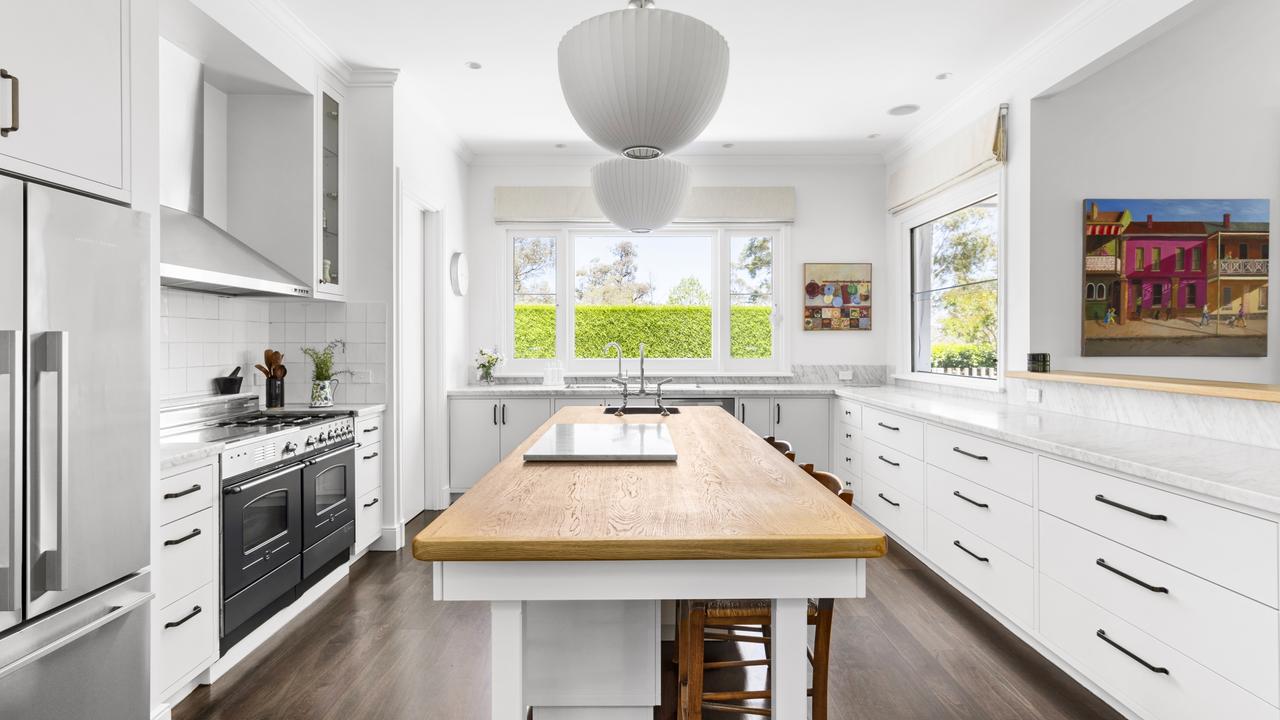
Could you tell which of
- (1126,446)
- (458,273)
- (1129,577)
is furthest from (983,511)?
(458,273)

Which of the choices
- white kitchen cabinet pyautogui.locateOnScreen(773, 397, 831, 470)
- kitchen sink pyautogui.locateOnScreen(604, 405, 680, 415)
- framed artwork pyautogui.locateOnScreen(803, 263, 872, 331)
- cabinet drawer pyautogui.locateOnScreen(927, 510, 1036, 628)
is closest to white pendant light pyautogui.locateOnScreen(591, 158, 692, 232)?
kitchen sink pyautogui.locateOnScreen(604, 405, 680, 415)

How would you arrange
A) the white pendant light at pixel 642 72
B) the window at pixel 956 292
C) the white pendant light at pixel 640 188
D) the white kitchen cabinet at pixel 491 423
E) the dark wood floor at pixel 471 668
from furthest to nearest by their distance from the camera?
the white kitchen cabinet at pixel 491 423, the window at pixel 956 292, the white pendant light at pixel 640 188, the dark wood floor at pixel 471 668, the white pendant light at pixel 642 72

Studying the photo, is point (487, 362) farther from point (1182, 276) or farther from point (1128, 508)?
point (1182, 276)

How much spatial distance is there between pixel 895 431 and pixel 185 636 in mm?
3485

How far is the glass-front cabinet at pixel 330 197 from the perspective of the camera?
3.46 m

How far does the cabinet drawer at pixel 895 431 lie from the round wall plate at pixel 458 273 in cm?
310

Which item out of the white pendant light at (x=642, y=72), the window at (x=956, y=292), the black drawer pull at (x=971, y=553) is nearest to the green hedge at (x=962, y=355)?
the window at (x=956, y=292)

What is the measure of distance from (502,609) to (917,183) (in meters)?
4.41

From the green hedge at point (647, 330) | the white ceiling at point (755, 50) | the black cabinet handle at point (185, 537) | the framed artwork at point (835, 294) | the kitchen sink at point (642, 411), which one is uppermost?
the white ceiling at point (755, 50)

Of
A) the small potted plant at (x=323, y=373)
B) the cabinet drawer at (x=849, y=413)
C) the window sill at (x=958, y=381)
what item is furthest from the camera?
the cabinet drawer at (x=849, y=413)

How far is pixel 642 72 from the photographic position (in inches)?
62.5

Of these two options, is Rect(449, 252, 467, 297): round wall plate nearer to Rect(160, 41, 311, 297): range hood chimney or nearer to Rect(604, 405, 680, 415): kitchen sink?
Rect(160, 41, 311, 297): range hood chimney

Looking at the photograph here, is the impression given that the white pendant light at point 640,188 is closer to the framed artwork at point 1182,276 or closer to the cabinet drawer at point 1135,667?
the cabinet drawer at point 1135,667

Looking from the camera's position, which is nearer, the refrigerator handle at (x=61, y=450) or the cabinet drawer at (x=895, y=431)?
the refrigerator handle at (x=61, y=450)
